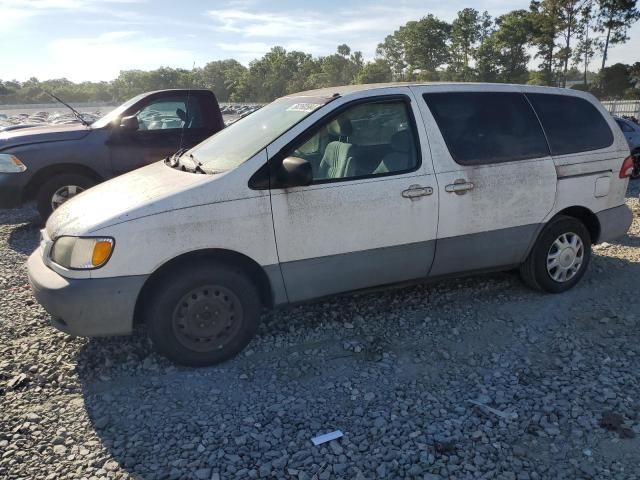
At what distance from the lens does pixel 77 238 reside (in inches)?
130

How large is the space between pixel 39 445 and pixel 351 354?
2035mm

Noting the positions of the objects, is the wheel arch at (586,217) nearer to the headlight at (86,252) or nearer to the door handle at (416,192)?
the door handle at (416,192)

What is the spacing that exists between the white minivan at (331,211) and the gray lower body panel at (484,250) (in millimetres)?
12

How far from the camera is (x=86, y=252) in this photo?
3.26 m

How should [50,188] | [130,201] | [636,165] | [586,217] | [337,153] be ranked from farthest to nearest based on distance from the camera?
1. [636,165]
2. [50,188]
3. [586,217]
4. [337,153]
5. [130,201]

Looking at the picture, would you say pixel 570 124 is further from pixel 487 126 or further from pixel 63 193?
pixel 63 193

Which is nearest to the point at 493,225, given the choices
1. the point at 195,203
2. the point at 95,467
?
the point at 195,203

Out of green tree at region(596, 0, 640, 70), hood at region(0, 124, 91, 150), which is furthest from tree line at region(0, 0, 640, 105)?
hood at region(0, 124, 91, 150)

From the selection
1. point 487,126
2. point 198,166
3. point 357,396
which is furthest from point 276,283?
point 487,126

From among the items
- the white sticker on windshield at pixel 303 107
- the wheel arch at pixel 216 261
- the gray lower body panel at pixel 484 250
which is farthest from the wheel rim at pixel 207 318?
the gray lower body panel at pixel 484 250

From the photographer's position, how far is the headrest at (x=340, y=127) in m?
3.81

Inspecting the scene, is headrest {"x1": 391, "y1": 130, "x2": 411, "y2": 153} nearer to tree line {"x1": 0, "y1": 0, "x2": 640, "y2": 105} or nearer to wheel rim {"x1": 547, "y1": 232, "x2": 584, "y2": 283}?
wheel rim {"x1": 547, "y1": 232, "x2": 584, "y2": 283}

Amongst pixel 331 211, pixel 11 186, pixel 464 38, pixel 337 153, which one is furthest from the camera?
pixel 464 38

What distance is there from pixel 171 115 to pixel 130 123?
77cm
